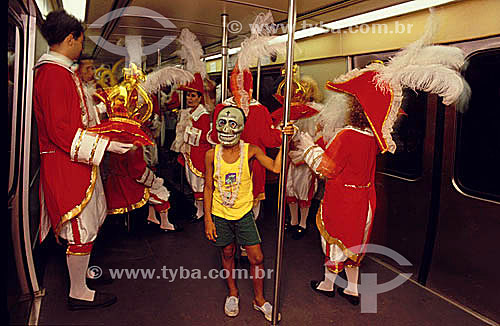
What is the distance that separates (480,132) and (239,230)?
199cm

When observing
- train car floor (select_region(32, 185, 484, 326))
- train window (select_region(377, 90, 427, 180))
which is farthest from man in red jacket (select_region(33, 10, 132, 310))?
train window (select_region(377, 90, 427, 180))

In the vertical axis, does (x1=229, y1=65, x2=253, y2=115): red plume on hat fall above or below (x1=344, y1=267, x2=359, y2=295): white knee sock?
above

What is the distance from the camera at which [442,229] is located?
3104 millimetres

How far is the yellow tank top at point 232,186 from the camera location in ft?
8.46

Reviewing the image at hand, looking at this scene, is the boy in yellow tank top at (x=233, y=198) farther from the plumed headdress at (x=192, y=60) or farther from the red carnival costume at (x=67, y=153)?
the plumed headdress at (x=192, y=60)

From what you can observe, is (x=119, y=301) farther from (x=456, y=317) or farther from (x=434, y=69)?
(x=434, y=69)

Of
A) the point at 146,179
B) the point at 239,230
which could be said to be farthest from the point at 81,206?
the point at 146,179

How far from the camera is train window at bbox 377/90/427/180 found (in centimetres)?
330

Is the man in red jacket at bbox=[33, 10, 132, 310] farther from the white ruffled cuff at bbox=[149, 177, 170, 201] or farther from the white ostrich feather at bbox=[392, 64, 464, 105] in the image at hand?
the white ostrich feather at bbox=[392, 64, 464, 105]

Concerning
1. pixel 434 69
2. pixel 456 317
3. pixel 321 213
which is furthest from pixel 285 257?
pixel 434 69

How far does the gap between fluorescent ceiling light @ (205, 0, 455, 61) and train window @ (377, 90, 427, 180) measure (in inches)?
28.6

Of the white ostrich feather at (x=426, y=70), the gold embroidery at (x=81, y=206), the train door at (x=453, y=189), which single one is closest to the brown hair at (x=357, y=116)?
the white ostrich feather at (x=426, y=70)

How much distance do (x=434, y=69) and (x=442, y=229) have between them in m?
1.41

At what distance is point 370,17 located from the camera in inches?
145
